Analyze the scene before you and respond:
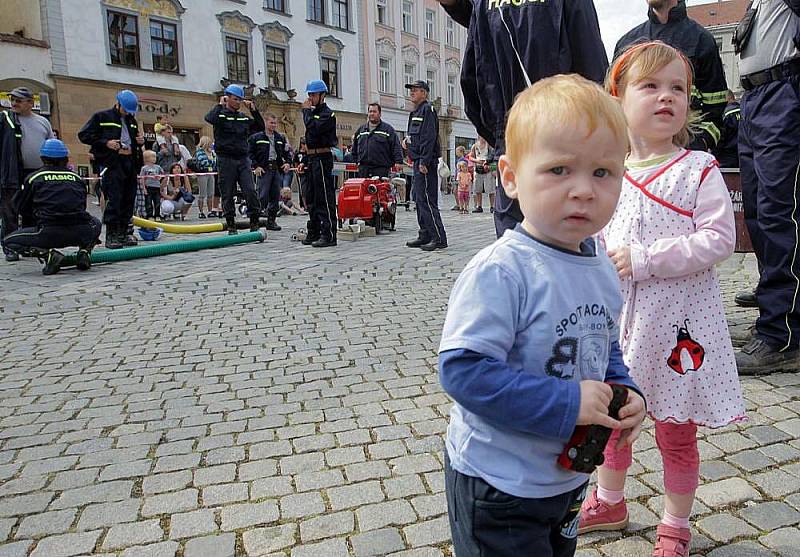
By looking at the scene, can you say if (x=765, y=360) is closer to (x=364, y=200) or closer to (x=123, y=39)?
(x=364, y=200)

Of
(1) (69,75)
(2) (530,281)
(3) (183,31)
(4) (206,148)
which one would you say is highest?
(3) (183,31)

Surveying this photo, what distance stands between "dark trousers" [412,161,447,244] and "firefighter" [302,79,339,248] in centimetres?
121

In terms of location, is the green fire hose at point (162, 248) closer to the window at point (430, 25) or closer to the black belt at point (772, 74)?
the black belt at point (772, 74)

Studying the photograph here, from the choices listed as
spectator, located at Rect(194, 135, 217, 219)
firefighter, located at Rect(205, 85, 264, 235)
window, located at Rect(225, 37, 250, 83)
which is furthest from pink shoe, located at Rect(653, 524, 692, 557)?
window, located at Rect(225, 37, 250, 83)

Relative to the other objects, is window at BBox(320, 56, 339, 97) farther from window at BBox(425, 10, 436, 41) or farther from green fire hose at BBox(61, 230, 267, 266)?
green fire hose at BBox(61, 230, 267, 266)

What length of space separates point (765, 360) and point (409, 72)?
129 feet

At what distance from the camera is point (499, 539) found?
1.29 metres

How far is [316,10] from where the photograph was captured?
111ft

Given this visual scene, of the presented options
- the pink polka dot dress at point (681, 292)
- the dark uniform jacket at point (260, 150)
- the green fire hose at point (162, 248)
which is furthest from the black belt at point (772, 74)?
the dark uniform jacket at point (260, 150)

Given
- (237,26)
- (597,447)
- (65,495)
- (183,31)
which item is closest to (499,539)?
(597,447)

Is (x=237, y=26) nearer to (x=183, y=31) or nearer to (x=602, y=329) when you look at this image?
(x=183, y=31)

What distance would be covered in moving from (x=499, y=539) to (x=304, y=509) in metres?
1.21

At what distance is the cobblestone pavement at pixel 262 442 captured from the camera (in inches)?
85.7

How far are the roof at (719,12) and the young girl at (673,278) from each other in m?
61.1
